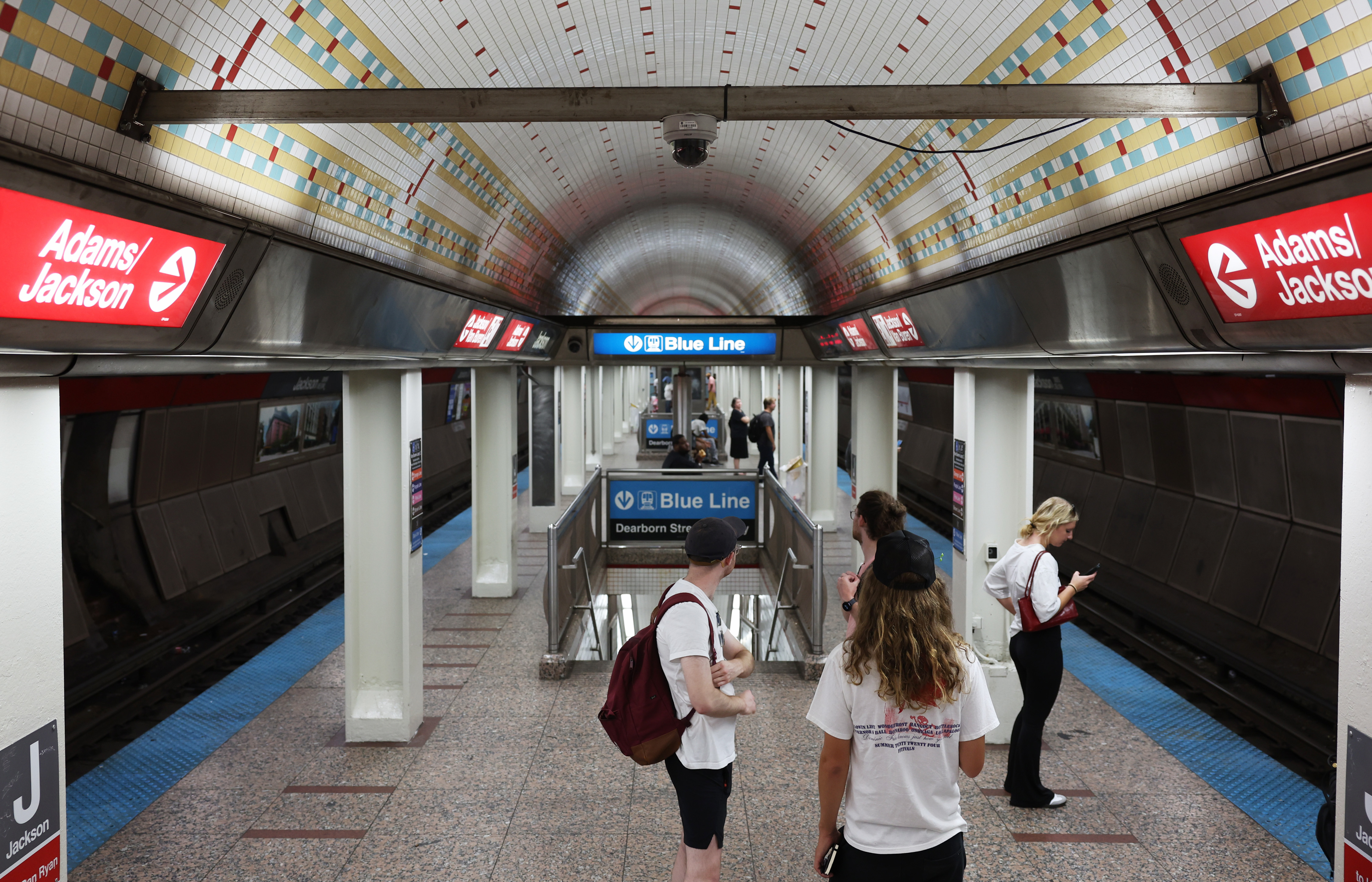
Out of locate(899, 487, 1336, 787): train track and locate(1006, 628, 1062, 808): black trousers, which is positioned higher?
locate(1006, 628, 1062, 808): black trousers

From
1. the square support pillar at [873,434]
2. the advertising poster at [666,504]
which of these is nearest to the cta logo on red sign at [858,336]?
the advertising poster at [666,504]

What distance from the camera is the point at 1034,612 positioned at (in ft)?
15.2

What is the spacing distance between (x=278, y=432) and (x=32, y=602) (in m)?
10.4

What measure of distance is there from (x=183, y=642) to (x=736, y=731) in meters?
5.58

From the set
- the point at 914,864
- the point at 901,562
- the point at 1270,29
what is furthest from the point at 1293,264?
the point at 914,864

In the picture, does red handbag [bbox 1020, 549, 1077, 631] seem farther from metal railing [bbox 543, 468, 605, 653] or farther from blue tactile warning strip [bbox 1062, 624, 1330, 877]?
metal railing [bbox 543, 468, 605, 653]

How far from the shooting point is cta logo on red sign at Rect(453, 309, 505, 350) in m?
6.89

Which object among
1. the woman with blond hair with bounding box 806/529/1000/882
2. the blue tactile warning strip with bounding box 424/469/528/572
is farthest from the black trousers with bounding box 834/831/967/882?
the blue tactile warning strip with bounding box 424/469/528/572

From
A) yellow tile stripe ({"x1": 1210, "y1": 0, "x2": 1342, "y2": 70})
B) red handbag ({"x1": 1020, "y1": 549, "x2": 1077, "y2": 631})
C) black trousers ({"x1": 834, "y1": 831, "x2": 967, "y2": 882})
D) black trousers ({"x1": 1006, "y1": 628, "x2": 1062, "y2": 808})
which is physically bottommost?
black trousers ({"x1": 1006, "y1": 628, "x2": 1062, "y2": 808})

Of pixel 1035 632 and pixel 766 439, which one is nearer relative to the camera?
pixel 1035 632

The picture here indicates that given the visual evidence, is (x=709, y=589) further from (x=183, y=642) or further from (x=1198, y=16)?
(x=183, y=642)

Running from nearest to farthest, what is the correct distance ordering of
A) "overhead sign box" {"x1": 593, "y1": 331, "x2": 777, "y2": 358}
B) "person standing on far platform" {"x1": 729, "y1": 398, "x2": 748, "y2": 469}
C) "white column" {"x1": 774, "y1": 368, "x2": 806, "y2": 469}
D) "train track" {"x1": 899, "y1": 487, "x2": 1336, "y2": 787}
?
"train track" {"x1": 899, "y1": 487, "x2": 1336, "y2": 787} → "overhead sign box" {"x1": 593, "y1": 331, "x2": 777, "y2": 358} → "white column" {"x1": 774, "y1": 368, "x2": 806, "y2": 469} → "person standing on far platform" {"x1": 729, "y1": 398, "x2": 748, "y2": 469}

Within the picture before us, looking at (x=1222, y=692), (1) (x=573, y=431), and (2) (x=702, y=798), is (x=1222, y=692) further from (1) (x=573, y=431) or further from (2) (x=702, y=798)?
(1) (x=573, y=431)

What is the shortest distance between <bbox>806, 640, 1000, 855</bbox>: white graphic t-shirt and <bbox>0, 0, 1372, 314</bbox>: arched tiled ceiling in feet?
6.51
